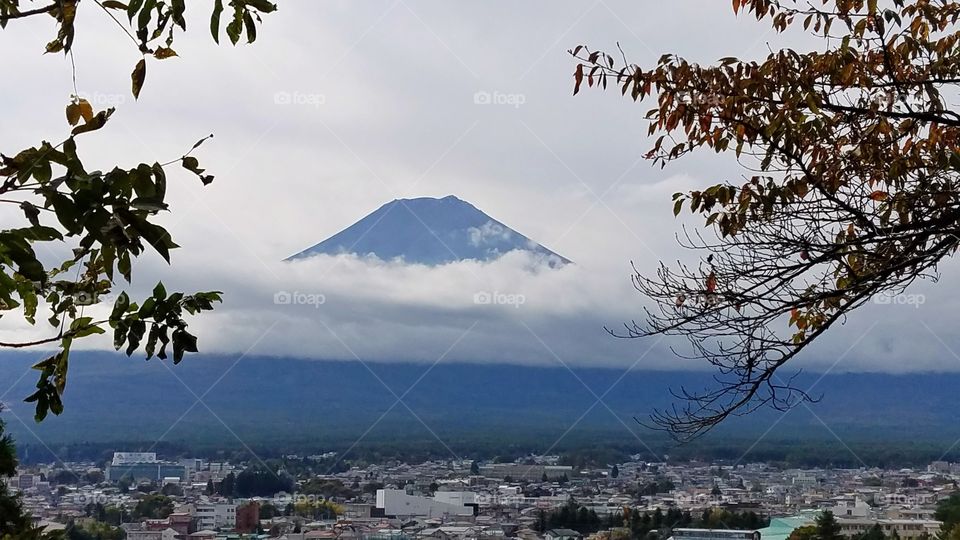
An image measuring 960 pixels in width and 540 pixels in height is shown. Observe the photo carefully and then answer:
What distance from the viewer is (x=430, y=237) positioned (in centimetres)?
1079

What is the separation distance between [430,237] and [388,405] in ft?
9.65

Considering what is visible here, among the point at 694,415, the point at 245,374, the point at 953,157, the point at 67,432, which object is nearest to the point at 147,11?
the point at 953,157

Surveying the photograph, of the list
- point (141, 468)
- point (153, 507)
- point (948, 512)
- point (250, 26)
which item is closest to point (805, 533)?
point (948, 512)

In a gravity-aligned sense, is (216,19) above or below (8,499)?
above

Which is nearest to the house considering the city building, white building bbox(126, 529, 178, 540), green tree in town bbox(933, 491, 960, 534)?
green tree in town bbox(933, 491, 960, 534)

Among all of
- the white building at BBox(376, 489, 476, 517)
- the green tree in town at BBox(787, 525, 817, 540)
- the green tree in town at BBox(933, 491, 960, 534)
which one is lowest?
the green tree in town at BBox(787, 525, 817, 540)

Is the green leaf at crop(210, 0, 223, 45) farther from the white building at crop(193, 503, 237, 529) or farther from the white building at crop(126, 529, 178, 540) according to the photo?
the white building at crop(193, 503, 237, 529)

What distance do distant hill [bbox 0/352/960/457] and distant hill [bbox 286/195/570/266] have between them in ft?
4.63

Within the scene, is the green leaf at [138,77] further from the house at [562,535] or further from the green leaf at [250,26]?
the house at [562,535]

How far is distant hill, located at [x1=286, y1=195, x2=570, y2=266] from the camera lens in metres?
10.2

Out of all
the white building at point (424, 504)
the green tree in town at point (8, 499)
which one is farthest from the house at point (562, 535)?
the green tree in town at point (8, 499)

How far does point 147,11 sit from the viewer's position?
1105 millimetres

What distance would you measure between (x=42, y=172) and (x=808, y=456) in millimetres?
6208

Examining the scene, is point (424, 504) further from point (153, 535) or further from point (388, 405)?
point (388, 405)
